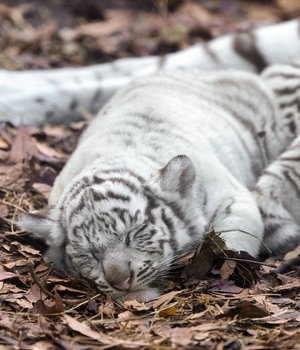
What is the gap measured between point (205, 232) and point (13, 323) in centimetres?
117

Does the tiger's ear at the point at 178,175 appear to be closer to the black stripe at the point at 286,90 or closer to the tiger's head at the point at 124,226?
the tiger's head at the point at 124,226

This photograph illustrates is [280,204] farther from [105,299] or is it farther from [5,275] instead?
[5,275]

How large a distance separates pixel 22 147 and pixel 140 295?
2212 millimetres

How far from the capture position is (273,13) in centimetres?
987

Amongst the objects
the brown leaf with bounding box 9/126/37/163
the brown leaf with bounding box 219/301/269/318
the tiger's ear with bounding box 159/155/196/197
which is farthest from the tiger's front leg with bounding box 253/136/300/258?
the brown leaf with bounding box 9/126/37/163

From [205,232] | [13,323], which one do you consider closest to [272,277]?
[205,232]

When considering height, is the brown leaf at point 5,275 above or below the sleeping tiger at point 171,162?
below

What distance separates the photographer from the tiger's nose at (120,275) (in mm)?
3926

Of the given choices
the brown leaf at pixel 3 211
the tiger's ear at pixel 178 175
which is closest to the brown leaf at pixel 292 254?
the tiger's ear at pixel 178 175

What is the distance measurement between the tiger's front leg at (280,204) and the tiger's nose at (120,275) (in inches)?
47.1

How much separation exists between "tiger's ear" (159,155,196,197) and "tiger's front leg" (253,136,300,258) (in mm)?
769

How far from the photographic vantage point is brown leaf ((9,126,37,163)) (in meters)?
5.85

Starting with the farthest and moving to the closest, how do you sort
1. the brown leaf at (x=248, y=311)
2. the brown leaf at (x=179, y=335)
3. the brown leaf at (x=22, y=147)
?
the brown leaf at (x=22, y=147) < the brown leaf at (x=248, y=311) < the brown leaf at (x=179, y=335)

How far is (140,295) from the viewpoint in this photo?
4078 mm
